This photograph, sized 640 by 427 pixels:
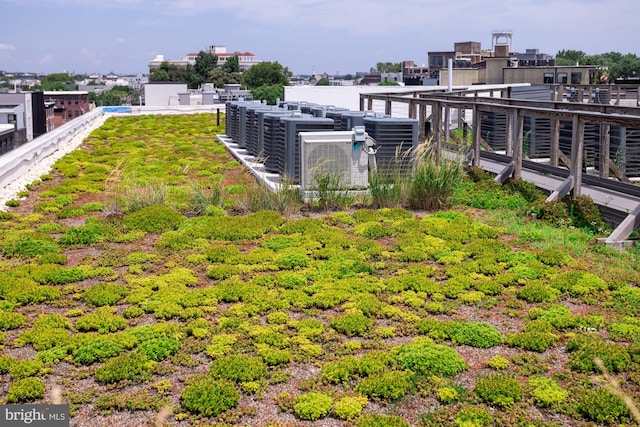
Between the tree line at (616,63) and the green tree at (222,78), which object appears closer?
the tree line at (616,63)

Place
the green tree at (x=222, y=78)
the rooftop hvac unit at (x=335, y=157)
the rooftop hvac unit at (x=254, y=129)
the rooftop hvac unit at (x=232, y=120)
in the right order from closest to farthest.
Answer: the rooftop hvac unit at (x=335, y=157), the rooftop hvac unit at (x=254, y=129), the rooftop hvac unit at (x=232, y=120), the green tree at (x=222, y=78)

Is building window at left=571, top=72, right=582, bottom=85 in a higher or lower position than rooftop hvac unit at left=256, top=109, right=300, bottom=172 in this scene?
higher

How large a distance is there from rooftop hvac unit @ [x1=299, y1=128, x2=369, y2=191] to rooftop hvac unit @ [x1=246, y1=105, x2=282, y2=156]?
14.7 ft

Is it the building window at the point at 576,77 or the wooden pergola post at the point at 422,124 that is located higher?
the building window at the point at 576,77

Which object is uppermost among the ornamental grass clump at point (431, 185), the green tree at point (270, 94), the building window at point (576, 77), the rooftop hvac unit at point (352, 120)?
the building window at point (576, 77)

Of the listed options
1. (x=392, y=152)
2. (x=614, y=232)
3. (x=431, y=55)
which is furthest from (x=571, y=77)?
(x=431, y=55)

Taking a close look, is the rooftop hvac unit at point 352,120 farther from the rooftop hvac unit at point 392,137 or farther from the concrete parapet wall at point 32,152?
the concrete parapet wall at point 32,152

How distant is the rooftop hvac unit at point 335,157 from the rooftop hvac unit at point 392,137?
0.51 m

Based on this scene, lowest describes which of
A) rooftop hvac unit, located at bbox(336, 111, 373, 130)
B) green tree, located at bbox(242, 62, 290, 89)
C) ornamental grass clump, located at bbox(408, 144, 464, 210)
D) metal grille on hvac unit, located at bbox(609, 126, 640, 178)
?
ornamental grass clump, located at bbox(408, 144, 464, 210)

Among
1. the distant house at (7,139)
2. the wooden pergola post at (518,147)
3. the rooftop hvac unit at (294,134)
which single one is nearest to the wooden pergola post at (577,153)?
the wooden pergola post at (518,147)

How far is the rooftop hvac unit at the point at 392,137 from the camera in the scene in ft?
40.8

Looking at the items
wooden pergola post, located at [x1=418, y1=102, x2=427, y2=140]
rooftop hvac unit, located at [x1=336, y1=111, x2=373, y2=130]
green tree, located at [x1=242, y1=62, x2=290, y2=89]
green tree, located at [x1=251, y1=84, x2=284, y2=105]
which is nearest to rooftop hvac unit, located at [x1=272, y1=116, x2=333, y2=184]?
rooftop hvac unit, located at [x1=336, y1=111, x2=373, y2=130]

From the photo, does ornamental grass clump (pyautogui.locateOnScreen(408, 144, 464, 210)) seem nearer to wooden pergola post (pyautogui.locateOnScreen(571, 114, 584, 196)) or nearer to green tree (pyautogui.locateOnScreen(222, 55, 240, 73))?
wooden pergola post (pyautogui.locateOnScreen(571, 114, 584, 196))

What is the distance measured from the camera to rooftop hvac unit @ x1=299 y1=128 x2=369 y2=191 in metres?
11.7
